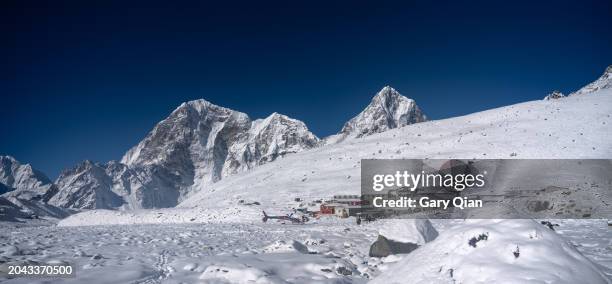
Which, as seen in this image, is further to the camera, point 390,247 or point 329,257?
point 390,247

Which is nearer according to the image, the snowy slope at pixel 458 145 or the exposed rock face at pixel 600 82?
the snowy slope at pixel 458 145

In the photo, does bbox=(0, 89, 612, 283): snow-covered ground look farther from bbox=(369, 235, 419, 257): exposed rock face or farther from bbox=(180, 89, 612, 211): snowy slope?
bbox=(180, 89, 612, 211): snowy slope

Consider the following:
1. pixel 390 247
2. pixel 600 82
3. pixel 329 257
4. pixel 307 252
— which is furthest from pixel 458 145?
pixel 600 82

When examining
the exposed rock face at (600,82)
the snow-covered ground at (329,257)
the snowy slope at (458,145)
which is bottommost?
the snow-covered ground at (329,257)

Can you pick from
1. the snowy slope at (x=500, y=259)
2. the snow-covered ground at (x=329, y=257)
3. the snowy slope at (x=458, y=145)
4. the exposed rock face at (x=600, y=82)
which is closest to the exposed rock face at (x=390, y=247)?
the snow-covered ground at (x=329, y=257)

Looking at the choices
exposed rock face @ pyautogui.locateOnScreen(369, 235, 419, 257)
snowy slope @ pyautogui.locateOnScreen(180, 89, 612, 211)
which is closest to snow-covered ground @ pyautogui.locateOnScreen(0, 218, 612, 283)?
exposed rock face @ pyautogui.locateOnScreen(369, 235, 419, 257)

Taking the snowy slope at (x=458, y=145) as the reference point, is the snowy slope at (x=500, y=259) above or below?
below

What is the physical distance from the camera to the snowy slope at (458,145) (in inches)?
1588

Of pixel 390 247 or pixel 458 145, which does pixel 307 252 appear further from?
pixel 458 145

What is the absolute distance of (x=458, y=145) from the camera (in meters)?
47.6

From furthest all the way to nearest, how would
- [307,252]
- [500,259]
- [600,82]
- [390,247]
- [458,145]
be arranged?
[600,82], [458,145], [307,252], [390,247], [500,259]

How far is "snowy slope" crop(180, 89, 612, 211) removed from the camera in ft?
132

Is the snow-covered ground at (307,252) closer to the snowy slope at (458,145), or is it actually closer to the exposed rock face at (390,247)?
the exposed rock face at (390,247)

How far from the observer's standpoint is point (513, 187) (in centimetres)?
3016
